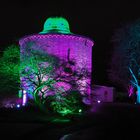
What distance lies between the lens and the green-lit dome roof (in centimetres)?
3394

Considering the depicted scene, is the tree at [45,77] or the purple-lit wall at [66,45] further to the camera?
the purple-lit wall at [66,45]

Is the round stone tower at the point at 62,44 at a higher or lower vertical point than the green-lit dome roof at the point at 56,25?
lower

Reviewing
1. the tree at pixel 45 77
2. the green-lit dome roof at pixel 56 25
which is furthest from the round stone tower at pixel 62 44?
the tree at pixel 45 77

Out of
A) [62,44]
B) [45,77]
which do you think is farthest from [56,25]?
A: [45,77]

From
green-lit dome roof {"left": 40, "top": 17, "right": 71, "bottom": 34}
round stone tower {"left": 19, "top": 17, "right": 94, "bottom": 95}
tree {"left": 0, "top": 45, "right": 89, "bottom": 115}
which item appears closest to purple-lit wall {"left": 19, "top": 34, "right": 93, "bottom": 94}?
round stone tower {"left": 19, "top": 17, "right": 94, "bottom": 95}

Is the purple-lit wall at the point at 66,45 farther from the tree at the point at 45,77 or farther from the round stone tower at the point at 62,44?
the tree at the point at 45,77

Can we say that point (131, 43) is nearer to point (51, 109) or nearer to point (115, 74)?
point (115, 74)

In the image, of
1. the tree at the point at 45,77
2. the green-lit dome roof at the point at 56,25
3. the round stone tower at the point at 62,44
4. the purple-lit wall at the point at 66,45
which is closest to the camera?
the tree at the point at 45,77

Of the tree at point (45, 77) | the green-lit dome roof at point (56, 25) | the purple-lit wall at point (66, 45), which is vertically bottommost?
the tree at point (45, 77)

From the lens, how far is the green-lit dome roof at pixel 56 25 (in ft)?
111

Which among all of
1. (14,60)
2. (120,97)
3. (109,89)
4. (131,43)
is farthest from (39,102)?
(120,97)

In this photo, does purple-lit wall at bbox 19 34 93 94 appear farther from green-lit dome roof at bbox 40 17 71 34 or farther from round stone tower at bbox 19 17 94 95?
green-lit dome roof at bbox 40 17 71 34

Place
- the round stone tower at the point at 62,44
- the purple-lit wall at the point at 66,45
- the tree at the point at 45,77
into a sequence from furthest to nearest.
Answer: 1. the purple-lit wall at the point at 66,45
2. the round stone tower at the point at 62,44
3. the tree at the point at 45,77

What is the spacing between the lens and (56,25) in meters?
34.3
